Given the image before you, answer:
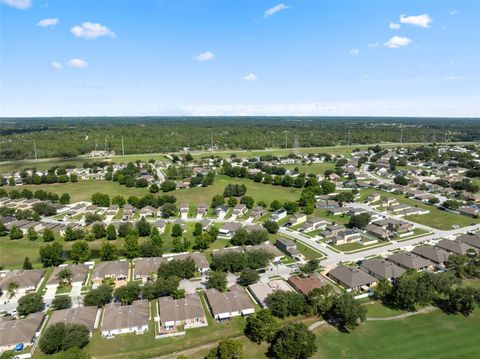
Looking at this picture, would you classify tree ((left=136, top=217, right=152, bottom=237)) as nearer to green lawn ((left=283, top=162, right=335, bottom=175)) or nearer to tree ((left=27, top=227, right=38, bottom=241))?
tree ((left=27, top=227, right=38, bottom=241))

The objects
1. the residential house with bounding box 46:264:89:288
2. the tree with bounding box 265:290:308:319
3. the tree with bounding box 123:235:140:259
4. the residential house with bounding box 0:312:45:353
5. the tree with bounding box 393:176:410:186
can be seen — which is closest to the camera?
the residential house with bounding box 0:312:45:353

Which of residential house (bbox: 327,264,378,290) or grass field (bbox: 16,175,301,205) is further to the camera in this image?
grass field (bbox: 16,175,301,205)

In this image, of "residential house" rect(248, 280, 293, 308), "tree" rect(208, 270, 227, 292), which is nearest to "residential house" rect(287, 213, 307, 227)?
"residential house" rect(248, 280, 293, 308)

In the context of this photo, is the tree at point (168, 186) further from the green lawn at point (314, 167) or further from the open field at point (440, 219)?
the open field at point (440, 219)

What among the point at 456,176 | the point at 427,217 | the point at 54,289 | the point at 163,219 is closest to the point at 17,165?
the point at 163,219

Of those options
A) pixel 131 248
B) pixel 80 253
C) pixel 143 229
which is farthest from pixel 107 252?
pixel 143 229

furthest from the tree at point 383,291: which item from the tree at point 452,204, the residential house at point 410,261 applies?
the tree at point 452,204
